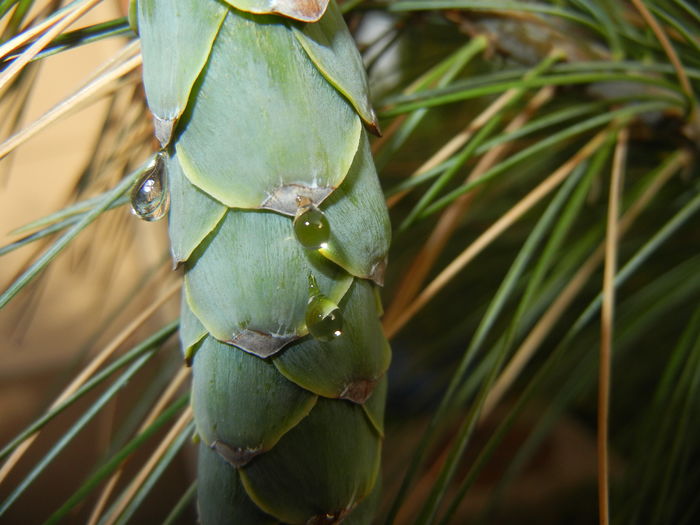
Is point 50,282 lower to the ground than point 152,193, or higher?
lower

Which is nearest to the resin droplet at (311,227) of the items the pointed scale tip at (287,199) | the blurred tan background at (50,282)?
the pointed scale tip at (287,199)

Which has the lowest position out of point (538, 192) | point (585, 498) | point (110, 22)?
point (585, 498)

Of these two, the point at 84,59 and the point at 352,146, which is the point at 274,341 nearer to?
the point at 352,146

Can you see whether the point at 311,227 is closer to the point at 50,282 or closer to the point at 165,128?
the point at 165,128

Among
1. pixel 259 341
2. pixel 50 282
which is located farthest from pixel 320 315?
pixel 50 282

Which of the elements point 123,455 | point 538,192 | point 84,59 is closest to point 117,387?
point 123,455

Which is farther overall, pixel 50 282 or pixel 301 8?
pixel 50 282
